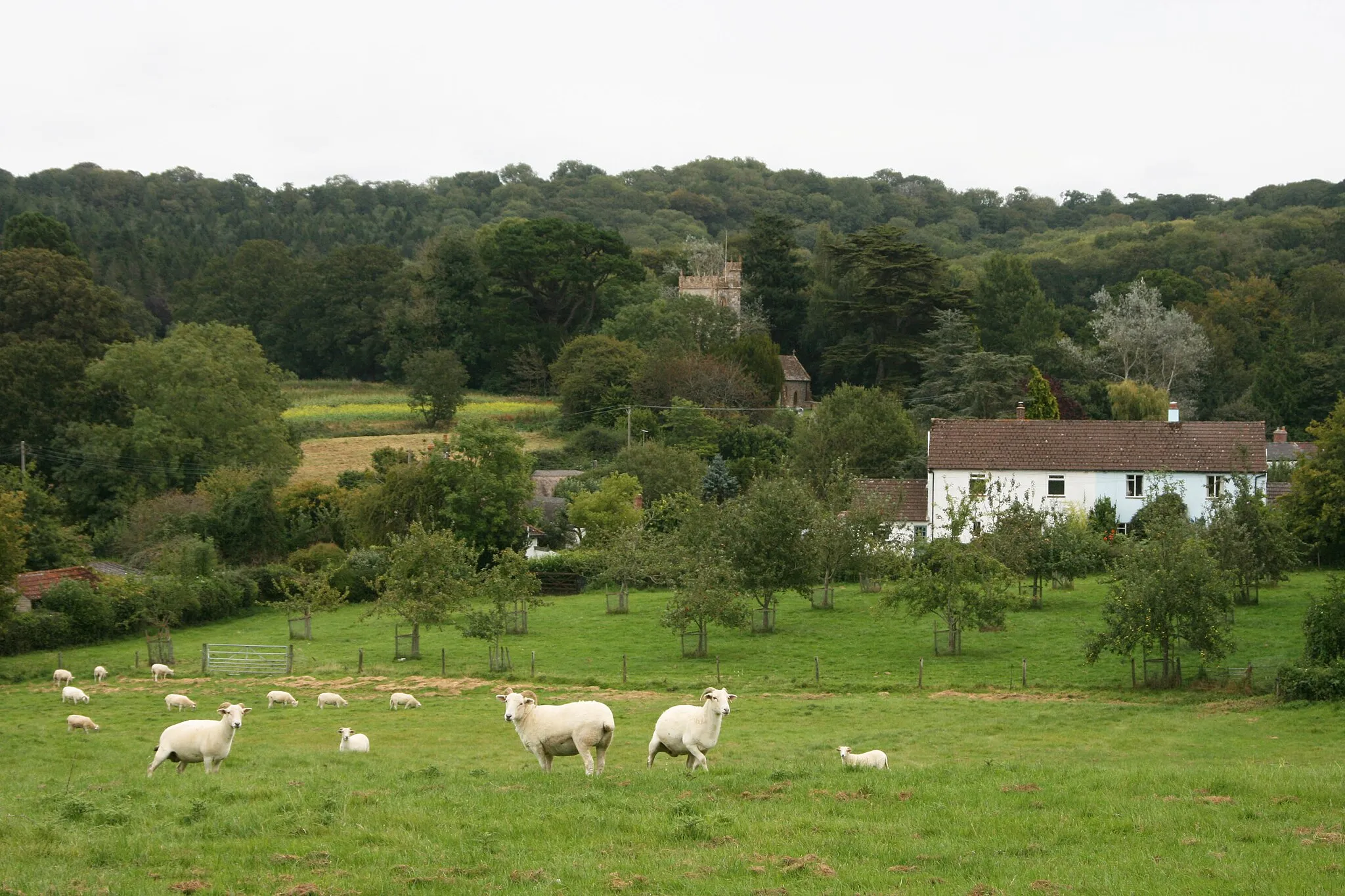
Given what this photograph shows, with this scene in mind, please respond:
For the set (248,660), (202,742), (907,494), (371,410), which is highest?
(371,410)

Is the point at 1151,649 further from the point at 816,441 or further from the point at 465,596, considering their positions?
the point at 816,441

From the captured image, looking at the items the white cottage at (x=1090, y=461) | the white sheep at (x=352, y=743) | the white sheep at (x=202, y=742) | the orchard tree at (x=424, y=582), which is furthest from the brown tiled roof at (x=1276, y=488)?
the white sheep at (x=202, y=742)

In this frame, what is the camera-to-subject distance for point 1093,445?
5603cm

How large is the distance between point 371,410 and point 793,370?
1224 inches

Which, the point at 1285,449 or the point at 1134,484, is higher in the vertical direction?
the point at 1285,449

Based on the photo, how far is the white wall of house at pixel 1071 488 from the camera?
5394 cm

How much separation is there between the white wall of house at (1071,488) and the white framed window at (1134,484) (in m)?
0.04

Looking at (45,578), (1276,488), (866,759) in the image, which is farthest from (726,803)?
(1276,488)

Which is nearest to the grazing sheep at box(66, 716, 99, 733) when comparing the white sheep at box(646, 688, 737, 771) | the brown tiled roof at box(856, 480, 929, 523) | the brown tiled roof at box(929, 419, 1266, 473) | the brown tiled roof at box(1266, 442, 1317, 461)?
the white sheep at box(646, 688, 737, 771)

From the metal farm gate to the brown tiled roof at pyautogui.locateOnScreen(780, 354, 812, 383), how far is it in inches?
2492

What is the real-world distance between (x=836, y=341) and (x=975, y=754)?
80717 mm

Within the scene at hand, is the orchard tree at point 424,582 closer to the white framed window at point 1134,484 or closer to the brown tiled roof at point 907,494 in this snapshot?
the brown tiled roof at point 907,494

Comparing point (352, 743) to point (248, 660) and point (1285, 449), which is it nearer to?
point (248, 660)

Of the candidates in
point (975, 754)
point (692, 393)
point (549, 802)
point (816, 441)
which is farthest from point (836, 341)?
point (549, 802)
